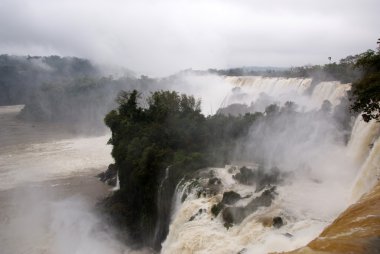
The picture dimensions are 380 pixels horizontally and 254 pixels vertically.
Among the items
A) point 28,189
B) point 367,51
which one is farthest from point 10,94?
point 367,51

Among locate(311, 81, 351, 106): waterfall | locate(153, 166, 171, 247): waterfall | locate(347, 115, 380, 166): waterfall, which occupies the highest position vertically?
locate(311, 81, 351, 106): waterfall

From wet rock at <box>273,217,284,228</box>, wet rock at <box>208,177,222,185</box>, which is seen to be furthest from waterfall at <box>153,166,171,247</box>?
wet rock at <box>273,217,284,228</box>

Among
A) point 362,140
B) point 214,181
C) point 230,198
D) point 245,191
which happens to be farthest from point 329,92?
point 230,198

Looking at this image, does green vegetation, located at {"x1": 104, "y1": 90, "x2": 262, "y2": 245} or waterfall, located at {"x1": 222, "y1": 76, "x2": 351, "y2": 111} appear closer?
green vegetation, located at {"x1": 104, "y1": 90, "x2": 262, "y2": 245}

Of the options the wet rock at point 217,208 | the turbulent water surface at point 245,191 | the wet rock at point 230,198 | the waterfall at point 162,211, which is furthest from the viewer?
the waterfall at point 162,211

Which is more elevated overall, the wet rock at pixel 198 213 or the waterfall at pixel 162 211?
the wet rock at pixel 198 213

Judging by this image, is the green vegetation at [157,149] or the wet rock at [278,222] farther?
the green vegetation at [157,149]

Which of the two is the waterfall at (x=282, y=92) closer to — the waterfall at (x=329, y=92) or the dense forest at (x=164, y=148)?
the waterfall at (x=329, y=92)

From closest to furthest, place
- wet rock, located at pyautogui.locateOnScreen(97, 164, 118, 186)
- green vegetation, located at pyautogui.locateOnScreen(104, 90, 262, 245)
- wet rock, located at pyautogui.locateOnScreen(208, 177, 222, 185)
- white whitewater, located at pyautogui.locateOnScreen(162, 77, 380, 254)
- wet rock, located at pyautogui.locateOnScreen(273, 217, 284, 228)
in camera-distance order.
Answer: white whitewater, located at pyautogui.locateOnScreen(162, 77, 380, 254) → wet rock, located at pyautogui.locateOnScreen(273, 217, 284, 228) → wet rock, located at pyautogui.locateOnScreen(208, 177, 222, 185) → green vegetation, located at pyautogui.locateOnScreen(104, 90, 262, 245) → wet rock, located at pyautogui.locateOnScreen(97, 164, 118, 186)

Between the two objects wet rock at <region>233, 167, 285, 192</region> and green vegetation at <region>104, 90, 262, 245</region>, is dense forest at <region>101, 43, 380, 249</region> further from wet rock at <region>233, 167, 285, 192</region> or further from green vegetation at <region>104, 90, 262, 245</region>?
wet rock at <region>233, 167, 285, 192</region>

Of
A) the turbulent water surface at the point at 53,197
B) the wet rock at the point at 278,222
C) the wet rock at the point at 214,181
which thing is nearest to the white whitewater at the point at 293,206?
the wet rock at the point at 278,222
